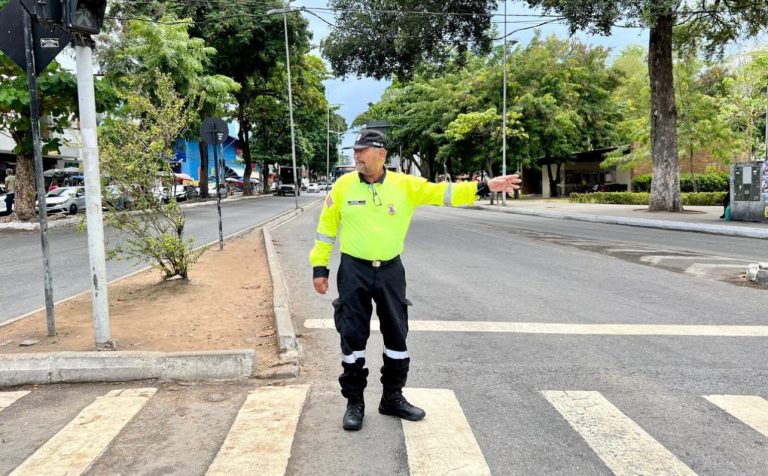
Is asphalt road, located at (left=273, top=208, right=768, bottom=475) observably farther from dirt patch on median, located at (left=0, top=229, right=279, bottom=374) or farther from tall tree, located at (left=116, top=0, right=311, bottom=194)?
tall tree, located at (left=116, top=0, right=311, bottom=194)

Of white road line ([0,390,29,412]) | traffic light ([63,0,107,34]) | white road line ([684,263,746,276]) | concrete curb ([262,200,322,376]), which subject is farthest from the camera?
white road line ([684,263,746,276])

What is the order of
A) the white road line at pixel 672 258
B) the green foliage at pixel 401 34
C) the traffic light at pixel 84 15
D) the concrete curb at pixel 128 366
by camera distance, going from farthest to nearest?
the green foliage at pixel 401 34
the white road line at pixel 672 258
the concrete curb at pixel 128 366
the traffic light at pixel 84 15

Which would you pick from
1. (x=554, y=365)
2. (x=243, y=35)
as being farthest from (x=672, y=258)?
(x=243, y=35)

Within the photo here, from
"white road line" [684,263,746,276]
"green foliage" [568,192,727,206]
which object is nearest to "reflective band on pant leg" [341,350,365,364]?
"white road line" [684,263,746,276]

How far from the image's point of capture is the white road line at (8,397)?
4.15 m

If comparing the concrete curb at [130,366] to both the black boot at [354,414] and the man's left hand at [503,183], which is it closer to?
the black boot at [354,414]

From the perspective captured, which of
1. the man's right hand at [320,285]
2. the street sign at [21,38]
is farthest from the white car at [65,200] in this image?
the man's right hand at [320,285]

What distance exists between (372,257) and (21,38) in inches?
152

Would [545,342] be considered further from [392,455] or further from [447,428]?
[392,455]

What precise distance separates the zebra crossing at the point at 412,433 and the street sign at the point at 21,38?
285 cm

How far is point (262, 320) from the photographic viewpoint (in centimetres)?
617

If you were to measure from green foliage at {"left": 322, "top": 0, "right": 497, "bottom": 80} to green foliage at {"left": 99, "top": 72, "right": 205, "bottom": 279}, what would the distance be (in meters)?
14.6

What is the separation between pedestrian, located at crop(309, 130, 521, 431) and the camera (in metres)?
3.72

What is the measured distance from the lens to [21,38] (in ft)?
16.9
